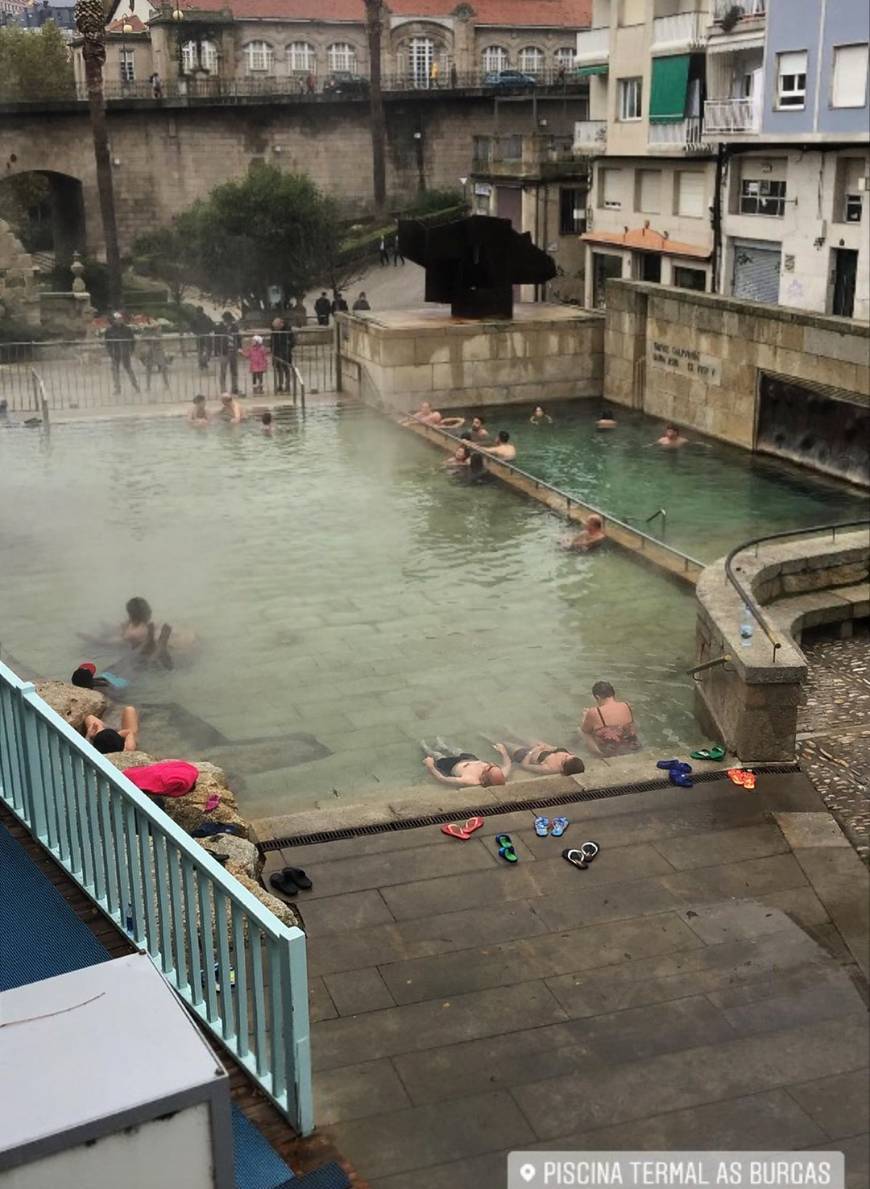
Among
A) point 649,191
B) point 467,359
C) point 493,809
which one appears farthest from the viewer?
point 649,191

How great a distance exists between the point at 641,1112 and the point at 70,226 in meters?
51.0

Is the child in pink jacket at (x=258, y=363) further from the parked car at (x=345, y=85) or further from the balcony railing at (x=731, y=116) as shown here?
the parked car at (x=345, y=85)

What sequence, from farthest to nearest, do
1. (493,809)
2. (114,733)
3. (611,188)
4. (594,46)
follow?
(594,46) → (611,188) → (114,733) → (493,809)

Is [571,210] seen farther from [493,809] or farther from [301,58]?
[493,809]

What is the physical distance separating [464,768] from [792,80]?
21.7 meters

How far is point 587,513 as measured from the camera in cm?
1759

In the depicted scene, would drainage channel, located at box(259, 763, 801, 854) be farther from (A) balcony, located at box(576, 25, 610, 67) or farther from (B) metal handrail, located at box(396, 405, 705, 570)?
(A) balcony, located at box(576, 25, 610, 67)

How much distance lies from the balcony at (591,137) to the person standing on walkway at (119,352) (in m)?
15.0

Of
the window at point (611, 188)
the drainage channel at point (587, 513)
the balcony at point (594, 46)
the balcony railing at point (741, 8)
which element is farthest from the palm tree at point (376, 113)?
the drainage channel at point (587, 513)

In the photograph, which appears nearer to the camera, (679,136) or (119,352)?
(119,352)

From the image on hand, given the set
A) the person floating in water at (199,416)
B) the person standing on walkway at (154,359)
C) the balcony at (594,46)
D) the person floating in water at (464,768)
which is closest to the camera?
the person floating in water at (464,768)

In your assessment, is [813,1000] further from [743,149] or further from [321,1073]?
[743,149]

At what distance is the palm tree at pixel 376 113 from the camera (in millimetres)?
48594

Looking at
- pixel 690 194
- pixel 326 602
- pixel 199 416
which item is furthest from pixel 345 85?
pixel 326 602
